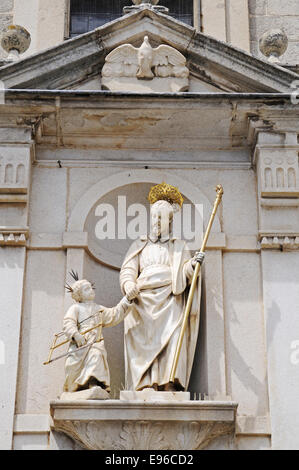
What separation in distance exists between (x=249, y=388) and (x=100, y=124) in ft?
9.30

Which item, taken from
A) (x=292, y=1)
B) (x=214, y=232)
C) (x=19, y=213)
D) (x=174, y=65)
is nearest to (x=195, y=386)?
(x=214, y=232)

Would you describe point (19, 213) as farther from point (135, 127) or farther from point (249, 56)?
point (249, 56)

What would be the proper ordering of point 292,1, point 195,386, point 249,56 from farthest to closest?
point 292,1 < point 249,56 < point 195,386

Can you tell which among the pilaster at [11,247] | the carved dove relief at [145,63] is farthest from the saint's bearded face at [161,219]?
the carved dove relief at [145,63]

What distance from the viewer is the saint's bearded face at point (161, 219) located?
994cm

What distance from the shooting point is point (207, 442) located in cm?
901

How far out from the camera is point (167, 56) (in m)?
10.4

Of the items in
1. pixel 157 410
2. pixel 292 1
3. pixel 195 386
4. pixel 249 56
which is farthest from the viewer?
pixel 292 1

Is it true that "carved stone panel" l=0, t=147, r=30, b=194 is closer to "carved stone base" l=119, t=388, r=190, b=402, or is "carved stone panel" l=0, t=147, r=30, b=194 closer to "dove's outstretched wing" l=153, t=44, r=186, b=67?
"dove's outstretched wing" l=153, t=44, r=186, b=67

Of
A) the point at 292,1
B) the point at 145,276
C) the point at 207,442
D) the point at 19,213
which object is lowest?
the point at 207,442

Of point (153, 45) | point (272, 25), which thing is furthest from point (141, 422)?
point (272, 25)

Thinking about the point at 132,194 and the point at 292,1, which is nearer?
the point at 132,194

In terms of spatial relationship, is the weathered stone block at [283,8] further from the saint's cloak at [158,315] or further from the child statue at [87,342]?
the child statue at [87,342]

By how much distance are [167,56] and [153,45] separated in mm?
→ 220
